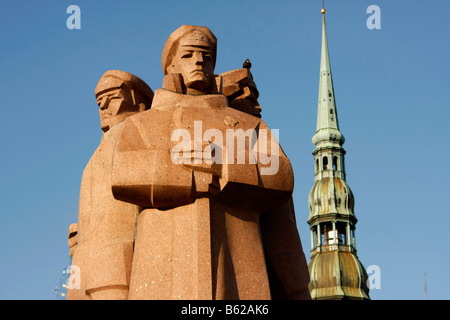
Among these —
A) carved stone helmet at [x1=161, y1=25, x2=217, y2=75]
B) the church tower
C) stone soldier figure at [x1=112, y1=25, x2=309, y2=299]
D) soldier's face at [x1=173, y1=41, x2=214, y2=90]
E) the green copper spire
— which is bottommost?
stone soldier figure at [x1=112, y1=25, x2=309, y2=299]

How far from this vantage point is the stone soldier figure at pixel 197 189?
10.5 meters

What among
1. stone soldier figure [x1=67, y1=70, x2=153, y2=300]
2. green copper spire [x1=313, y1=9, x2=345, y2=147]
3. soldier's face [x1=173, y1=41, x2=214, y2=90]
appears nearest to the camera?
stone soldier figure [x1=67, y1=70, x2=153, y2=300]

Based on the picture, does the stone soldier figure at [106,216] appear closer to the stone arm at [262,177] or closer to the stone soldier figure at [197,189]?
the stone soldier figure at [197,189]

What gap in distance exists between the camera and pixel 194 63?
→ 11727 mm

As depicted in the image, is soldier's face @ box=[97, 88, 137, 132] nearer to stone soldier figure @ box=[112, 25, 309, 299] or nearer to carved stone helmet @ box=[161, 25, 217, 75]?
carved stone helmet @ box=[161, 25, 217, 75]

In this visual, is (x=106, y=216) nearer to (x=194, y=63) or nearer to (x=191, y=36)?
(x=194, y=63)

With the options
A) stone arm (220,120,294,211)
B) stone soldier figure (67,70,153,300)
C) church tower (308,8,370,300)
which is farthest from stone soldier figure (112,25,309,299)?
church tower (308,8,370,300)

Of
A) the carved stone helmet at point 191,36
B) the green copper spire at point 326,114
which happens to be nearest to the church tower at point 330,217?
the green copper spire at point 326,114

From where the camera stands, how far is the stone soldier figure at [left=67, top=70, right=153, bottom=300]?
11539 mm

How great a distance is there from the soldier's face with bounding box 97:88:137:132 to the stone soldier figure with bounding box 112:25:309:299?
4.26 feet

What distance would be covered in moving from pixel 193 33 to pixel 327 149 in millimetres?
73549

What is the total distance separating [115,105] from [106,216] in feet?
5.77
